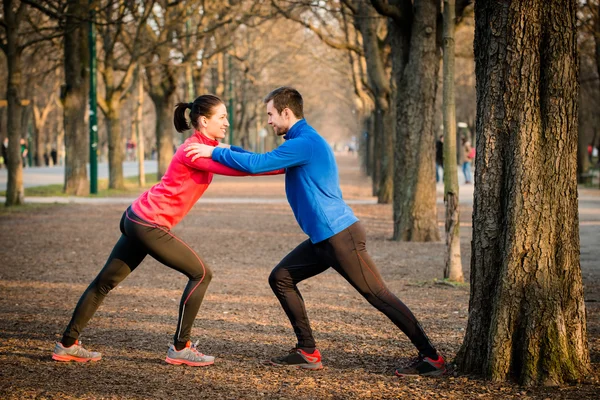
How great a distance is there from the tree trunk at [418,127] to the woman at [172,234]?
848 centimetres

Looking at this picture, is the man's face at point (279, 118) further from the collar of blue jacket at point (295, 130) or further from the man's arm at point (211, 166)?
the man's arm at point (211, 166)

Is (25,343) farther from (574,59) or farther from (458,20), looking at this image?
(458,20)

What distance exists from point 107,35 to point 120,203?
28.4 ft

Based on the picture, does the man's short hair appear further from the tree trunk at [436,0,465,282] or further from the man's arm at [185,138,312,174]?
the tree trunk at [436,0,465,282]

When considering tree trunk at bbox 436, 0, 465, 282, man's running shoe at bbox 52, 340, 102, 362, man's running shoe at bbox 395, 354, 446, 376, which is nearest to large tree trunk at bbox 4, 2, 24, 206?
tree trunk at bbox 436, 0, 465, 282

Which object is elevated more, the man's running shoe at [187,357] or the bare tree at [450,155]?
the bare tree at [450,155]

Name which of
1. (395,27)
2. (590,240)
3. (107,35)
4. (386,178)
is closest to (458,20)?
(395,27)

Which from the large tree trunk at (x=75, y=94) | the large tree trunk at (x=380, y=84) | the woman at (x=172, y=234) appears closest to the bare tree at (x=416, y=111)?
A: the large tree trunk at (x=380, y=84)

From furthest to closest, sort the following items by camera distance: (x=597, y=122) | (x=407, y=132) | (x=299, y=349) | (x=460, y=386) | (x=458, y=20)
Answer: (x=597, y=122), (x=458, y=20), (x=407, y=132), (x=299, y=349), (x=460, y=386)

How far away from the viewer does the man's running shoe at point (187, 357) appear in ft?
18.9

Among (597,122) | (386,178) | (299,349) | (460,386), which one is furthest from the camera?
(597,122)

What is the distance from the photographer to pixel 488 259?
537 centimetres

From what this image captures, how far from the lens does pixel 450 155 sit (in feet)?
32.2

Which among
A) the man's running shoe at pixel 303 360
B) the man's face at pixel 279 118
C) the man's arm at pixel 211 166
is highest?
the man's face at pixel 279 118
